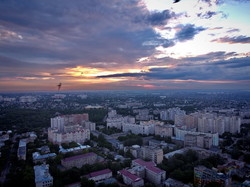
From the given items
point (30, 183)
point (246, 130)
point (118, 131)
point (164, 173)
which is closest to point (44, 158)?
point (30, 183)

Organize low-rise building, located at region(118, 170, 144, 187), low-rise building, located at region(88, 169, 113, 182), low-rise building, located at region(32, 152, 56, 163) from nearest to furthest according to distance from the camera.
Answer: low-rise building, located at region(118, 170, 144, 187), low-rise building, located at region(88, 169, 113, 182), low-rise building, located at region(32, 152, 56, 163)

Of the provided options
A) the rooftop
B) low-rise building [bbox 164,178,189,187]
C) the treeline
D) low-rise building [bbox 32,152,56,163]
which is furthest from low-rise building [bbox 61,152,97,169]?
low-rise building [bbox 164,178,189,187]

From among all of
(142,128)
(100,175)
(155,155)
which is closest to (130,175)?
(100,175)

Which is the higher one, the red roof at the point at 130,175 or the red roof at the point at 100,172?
the red roof at the point at 130,175

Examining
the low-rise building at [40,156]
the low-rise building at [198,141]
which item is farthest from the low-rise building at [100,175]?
the low-rise building at [198,141]

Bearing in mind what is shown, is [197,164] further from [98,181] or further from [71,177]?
[71,177]

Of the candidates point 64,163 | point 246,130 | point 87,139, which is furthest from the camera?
point 246,130

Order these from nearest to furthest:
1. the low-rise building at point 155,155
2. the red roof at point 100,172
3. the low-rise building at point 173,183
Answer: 1. the low-rise building at point 173,183
2. the red roof at point 100,172
3. the low-rise building at point 155,155

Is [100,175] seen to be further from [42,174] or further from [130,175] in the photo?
[42,174]

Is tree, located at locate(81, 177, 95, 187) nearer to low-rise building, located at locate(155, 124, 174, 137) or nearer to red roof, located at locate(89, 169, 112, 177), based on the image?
red roof, located at locate(89, 169, 112, 177)

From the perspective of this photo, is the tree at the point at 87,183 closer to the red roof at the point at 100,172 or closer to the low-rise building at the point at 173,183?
the red roof at the point at 100,172

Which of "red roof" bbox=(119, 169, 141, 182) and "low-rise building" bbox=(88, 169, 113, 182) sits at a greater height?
"red roof" bbox=(119, 169, 141, 182)
